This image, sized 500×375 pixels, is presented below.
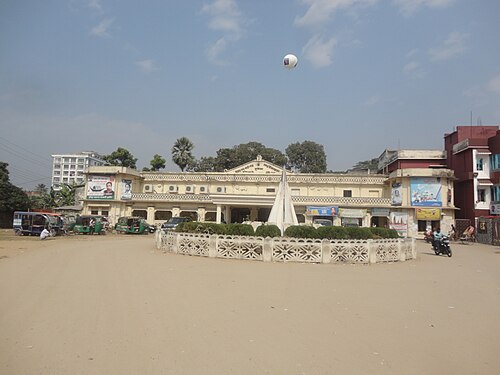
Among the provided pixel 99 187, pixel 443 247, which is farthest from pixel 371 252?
pixel 99 187

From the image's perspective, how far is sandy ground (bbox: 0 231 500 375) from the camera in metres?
3.85

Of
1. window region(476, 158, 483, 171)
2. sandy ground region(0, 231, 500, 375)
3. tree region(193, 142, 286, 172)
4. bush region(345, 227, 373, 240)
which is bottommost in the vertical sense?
sandy ground region(0, 231, 500, 375)

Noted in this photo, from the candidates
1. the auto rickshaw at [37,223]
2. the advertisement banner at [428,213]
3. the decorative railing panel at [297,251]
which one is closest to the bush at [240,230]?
the decorative railing panel at [297,251]

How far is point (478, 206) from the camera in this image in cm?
2948

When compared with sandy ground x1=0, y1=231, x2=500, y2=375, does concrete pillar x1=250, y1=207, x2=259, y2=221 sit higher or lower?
higher

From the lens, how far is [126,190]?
37.2 m

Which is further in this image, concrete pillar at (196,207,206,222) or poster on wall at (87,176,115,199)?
concrete pillar at (196,207,206,222)

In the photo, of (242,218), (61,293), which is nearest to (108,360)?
(61,293)

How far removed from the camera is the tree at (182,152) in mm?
47625

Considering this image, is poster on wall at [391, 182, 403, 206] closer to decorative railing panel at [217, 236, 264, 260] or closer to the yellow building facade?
the yellow building facade

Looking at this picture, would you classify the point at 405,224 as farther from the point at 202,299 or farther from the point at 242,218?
the point at 202,299

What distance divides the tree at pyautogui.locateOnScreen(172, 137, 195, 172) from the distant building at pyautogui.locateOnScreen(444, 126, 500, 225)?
31.9m

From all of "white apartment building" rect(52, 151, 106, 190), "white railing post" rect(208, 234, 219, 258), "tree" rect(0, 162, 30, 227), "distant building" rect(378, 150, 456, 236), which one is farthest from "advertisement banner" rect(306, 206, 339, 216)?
"white apartment building" rect(52, 151, 106, 190)

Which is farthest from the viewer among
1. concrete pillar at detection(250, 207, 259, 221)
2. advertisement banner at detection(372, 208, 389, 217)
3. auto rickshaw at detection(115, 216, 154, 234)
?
concrete pillar at detection(250, 207, 259, 221)
